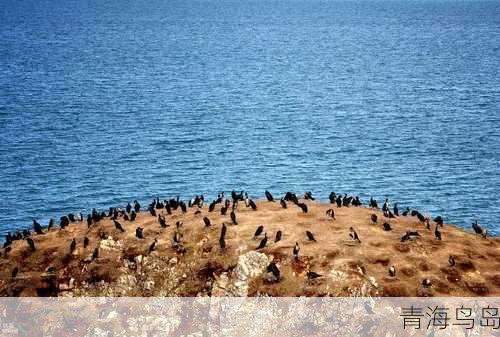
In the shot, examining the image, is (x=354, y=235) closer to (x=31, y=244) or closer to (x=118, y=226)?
(x=118, y=226)

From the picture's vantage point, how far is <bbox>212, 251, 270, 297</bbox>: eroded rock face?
51719 millimetres

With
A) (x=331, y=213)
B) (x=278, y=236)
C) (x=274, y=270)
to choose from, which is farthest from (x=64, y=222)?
(x=331, y=213)

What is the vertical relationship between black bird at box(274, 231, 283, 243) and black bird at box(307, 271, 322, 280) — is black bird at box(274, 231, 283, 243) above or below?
above

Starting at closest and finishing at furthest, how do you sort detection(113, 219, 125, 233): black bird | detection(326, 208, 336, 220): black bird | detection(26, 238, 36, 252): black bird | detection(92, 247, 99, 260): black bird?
detection(92, 247, 99, 260): black bird, detection(26, 238, 36, 252): black bird, detection(326, 208, 336, 220): black bird, detection(113, 219, 125, 233): black bird

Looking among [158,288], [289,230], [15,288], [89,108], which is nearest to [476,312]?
[289,230]

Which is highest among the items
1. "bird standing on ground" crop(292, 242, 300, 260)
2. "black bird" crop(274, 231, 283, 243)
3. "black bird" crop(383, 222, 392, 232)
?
"black bird" crop(383, 222, 392, 232)

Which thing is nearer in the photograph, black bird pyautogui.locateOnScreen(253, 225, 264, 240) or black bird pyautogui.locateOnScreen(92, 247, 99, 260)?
black bird pyautogui.locateOnScreen(253, 225, 264, 240)

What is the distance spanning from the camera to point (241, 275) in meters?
52.1

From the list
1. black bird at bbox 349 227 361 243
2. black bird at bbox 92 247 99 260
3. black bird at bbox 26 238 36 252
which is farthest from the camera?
black bird at bbox 26 238 36 252

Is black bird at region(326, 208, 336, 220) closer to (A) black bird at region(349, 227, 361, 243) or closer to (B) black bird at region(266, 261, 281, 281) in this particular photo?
(A) black bird at region(349, 227, 361, 243)

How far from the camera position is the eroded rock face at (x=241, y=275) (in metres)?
51.7

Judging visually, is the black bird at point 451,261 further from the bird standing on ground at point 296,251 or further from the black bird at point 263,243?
the black bird at point 263,243

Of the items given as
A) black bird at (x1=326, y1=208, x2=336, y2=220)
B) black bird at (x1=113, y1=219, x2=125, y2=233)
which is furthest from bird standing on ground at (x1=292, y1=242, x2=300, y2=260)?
black bird at (x1=113, y1=219, x2=125, y2=233)

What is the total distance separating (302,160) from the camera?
137250 mm
